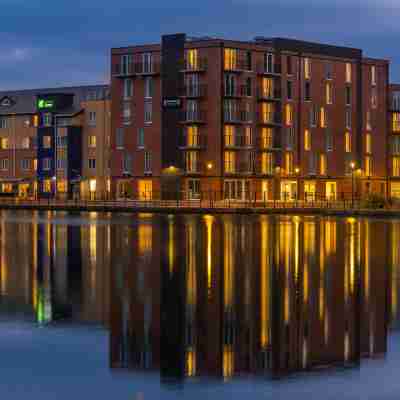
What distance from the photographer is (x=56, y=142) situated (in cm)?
Answer: 11288

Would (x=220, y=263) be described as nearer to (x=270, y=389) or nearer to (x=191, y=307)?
(x=191, y=307)

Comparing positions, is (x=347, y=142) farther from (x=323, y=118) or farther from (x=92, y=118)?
(x=92, y=118)

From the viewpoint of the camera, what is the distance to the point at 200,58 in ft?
309

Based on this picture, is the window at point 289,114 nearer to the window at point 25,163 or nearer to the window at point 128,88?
the window at point 128,88

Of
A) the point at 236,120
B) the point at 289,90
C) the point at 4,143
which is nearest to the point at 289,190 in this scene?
the point at 236,120

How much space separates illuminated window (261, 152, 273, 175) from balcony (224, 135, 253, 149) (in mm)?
2130

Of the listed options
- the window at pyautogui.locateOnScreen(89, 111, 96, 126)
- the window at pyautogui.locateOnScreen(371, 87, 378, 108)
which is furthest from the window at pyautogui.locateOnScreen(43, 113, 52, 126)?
the window at pyautogui.locateOnScreen(371, 87, 378, 108)

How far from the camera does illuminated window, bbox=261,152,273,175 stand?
9656 cm

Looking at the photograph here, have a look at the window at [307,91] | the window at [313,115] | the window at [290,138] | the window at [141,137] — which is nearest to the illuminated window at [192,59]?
the window at [141,137]

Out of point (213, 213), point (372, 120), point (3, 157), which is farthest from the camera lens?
point (3, 157)

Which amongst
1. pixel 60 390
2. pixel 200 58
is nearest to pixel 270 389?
pixel 60 390

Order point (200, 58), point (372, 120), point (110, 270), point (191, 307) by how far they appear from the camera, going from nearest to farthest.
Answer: point (191, 307)
point (110, 270)
point (200, 58)
point (372, 120)

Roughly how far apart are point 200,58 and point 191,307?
258 feet

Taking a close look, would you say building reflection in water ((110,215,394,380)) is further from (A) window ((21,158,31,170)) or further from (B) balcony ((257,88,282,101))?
(A) window ((21,158,31,170))
